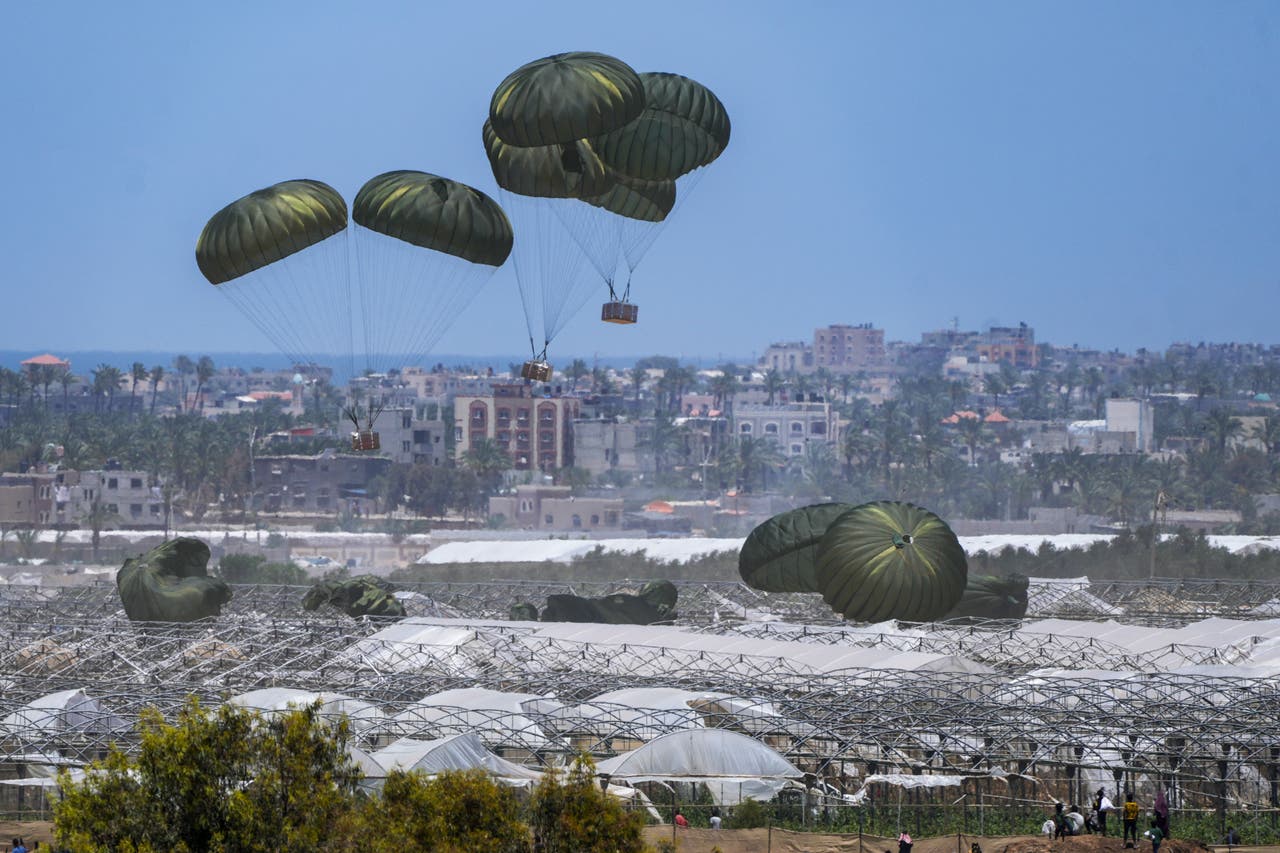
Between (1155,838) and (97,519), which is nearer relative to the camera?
(1155,838)

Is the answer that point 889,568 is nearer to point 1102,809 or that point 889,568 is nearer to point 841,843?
point 1102,809

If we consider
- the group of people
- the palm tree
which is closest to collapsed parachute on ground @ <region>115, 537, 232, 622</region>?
the group of people

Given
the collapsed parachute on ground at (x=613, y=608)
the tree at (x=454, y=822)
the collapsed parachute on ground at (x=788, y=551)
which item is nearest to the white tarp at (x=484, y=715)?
the collapsed parachute on ground at (x=788, y=551)

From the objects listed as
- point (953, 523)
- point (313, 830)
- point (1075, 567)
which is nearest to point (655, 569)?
point (1075, 567)

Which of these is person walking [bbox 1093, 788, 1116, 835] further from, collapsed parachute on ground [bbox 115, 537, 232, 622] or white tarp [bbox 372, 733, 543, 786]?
collapsed parachute on ground [bbox 115, 537, 232, 622]

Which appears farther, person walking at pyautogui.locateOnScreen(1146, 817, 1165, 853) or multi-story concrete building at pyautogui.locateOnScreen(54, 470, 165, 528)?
multi-story concrete building at pyautogui.locateOnScreen(54, 470, 165, 528)

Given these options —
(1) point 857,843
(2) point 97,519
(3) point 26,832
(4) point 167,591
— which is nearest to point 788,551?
(4) point 167,591
